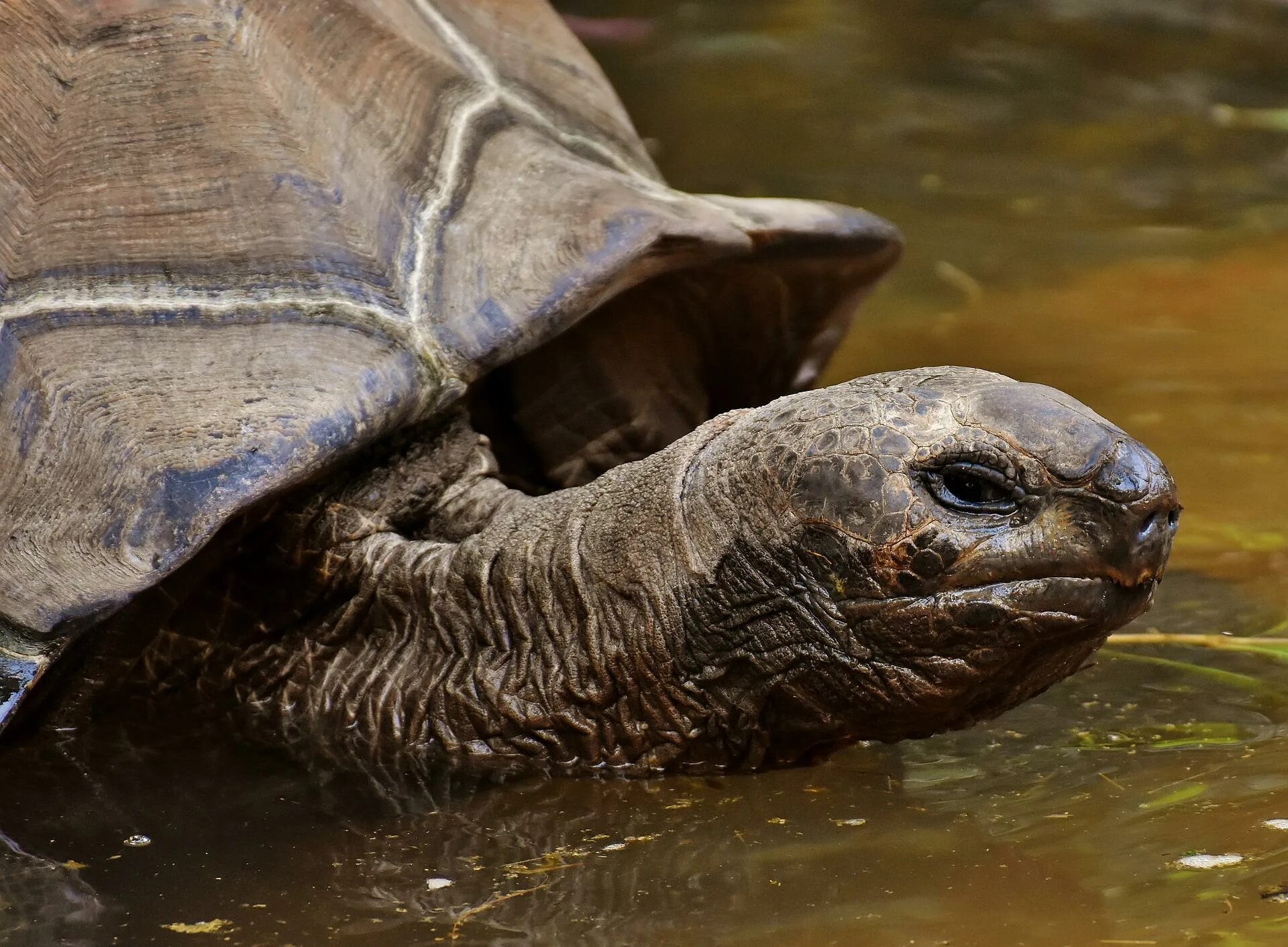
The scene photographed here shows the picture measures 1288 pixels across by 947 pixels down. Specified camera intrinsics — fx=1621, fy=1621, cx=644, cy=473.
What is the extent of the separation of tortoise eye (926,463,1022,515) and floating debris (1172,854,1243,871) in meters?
0.61

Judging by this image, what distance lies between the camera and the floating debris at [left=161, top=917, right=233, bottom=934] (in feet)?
7.51

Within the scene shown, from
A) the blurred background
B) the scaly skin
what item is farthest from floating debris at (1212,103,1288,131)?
the scaly skin

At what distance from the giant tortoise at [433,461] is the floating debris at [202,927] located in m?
0.70

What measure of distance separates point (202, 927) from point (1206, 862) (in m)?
1.43

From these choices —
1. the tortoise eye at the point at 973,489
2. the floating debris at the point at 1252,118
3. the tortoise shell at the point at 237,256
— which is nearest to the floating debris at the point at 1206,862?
the tortoise eye at the point at 973,489

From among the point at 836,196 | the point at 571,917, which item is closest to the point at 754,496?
the point at 571,917

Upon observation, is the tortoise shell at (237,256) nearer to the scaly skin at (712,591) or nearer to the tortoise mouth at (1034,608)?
the scaly skin at (712,591)

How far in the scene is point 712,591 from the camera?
2.85 m

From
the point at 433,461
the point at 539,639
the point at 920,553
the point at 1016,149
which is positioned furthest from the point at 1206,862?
the point at 1016,149

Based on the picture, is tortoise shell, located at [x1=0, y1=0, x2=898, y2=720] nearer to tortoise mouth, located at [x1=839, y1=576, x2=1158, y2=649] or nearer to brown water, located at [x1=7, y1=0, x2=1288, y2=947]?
brown water, located at [x1=7, y1=0, x2=1288, y2=947]

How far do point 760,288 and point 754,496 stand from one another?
4.96ft

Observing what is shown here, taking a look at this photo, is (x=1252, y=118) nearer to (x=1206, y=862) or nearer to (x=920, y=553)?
(x=920, y=553)

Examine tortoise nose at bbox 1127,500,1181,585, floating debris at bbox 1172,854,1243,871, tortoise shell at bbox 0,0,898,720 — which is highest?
tortoise shell at bbox 0,0,898,720

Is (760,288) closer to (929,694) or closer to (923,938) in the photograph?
(929,694)
